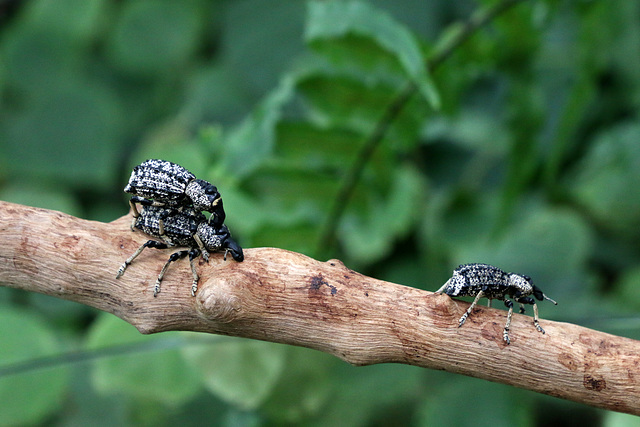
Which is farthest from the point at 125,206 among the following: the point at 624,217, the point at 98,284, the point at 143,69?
the point at 624,217

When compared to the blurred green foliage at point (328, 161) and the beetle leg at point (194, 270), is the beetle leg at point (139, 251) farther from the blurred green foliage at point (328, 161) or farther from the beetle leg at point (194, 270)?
the blurred green foliage at point (328, 161)

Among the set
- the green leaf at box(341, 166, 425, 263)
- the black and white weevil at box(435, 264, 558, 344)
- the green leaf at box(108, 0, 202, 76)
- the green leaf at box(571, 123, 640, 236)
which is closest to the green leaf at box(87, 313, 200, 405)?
the green leaf at box(341, 166, 425, 263)

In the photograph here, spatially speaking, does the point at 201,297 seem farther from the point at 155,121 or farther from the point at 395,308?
the point at 155,121

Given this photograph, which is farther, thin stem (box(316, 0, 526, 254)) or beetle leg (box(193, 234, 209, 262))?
thin stem (box(316, 0, 526, 254))

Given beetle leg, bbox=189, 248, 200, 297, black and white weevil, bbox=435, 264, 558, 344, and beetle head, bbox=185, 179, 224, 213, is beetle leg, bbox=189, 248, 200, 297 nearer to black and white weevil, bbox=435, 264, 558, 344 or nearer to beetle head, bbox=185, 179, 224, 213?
beetle head, bbox=185, 179, 224, 213

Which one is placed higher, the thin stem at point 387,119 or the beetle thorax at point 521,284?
the thin stem at point 387,119

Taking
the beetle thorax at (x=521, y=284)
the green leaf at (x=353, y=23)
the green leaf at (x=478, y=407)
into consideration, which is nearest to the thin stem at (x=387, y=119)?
the green leaf at (x=353, y=23)

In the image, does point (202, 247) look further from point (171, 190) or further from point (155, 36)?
point (155, 36)
